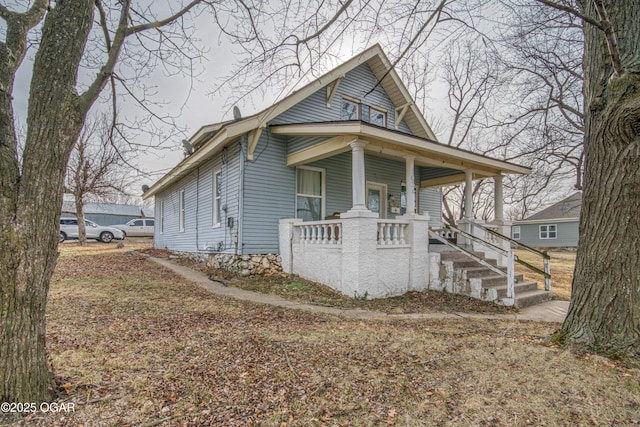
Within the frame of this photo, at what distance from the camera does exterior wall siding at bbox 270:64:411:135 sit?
9750 millimetres

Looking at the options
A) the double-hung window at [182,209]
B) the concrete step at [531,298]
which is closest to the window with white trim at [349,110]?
the concrete step at [531,298]

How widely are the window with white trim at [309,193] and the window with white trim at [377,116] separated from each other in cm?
324

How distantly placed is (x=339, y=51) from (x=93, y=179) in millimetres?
19505

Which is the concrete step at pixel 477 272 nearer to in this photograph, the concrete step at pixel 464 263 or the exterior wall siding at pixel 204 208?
the concrete step at pixel 464 263

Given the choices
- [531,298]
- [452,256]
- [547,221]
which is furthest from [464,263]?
[547,221]

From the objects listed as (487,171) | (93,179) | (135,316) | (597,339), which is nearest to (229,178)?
(135,316)

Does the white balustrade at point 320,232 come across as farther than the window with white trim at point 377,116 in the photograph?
No

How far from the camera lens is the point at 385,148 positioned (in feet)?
25.4

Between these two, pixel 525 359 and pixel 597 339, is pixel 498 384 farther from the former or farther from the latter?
pixel 597 339

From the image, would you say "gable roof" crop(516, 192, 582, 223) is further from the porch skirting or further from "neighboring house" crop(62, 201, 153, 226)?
"neighboring house" crop(62, 201, 153, 226)

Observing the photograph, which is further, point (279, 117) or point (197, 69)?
point (279, 117)

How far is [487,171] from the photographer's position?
394 inches

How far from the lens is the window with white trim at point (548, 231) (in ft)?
92.2

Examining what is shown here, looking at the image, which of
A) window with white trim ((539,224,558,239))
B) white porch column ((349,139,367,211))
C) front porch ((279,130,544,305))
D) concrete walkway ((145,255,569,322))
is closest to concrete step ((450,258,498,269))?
front porch ((279,130,544,305))
